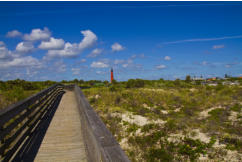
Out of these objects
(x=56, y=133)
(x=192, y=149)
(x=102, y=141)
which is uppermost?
(x=102, y=141)

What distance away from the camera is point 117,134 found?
1077 cm

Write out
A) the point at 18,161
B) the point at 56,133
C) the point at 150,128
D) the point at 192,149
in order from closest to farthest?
the point at 18,161 → the point at 56,133 → the point at 192,149 → the point at 150,128

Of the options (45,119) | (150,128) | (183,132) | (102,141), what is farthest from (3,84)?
(102,141)

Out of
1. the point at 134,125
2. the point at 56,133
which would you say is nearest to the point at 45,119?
the point at 56,133

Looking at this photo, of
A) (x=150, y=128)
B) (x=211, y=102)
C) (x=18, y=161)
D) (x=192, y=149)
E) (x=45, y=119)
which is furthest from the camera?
(x=211, y=102)

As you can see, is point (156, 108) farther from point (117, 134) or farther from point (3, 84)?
point (3, 84)

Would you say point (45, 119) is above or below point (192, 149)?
above

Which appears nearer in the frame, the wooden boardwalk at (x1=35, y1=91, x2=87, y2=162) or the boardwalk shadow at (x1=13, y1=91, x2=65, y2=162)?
the boardwalk shadow at (x1=13, y1=91, x2=65, y2=162)

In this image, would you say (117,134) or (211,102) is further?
(211,102)

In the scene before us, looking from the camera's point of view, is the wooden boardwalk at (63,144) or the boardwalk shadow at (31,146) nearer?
the boardwalk shadow at (31,146)

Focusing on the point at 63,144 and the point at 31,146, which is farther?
the point at 63,144

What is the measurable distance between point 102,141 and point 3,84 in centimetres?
2228

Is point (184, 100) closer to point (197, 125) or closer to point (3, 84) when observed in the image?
point (197, 125)

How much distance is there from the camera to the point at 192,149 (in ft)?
27.7
